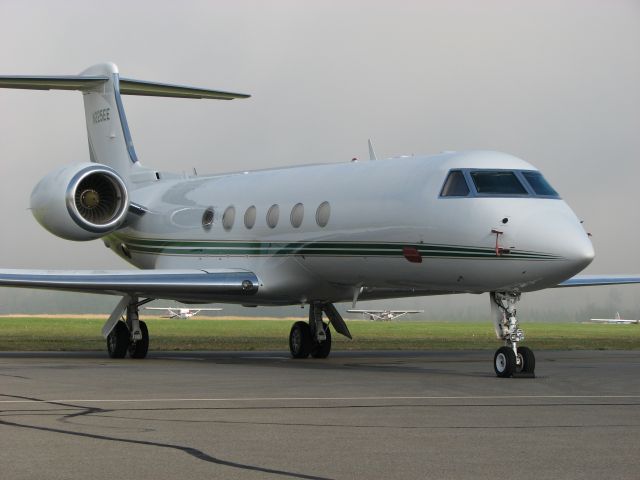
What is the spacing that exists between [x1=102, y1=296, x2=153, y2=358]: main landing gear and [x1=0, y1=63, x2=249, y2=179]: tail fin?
18.7 ft

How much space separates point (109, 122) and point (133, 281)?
7727 mm

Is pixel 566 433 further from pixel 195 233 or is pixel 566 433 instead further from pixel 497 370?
pixel 195 233

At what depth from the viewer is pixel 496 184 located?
16906 millimetres

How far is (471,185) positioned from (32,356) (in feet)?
32.4

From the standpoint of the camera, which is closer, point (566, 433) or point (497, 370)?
point (566, 433)

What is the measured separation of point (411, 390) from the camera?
13492 millimetres

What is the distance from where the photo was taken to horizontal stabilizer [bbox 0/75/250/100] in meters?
24.7

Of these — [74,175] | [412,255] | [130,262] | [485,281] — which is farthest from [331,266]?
[130,262]

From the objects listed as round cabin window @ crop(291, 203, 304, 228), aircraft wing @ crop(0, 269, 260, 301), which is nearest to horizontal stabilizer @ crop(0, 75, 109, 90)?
aircraft wing @ crop(0, 269, 260, 301)

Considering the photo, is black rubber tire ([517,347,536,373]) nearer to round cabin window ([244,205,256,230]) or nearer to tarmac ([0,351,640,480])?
tarmac ([0,351,640,480])

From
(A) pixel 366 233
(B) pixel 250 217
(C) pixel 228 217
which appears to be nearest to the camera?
(A) pixel 366 233

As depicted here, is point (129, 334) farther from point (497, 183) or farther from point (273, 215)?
point (497, 183)

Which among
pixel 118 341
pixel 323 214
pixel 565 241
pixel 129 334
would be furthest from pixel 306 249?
pixel 565 241

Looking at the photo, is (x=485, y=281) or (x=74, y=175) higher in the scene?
(x=74, y=175)
